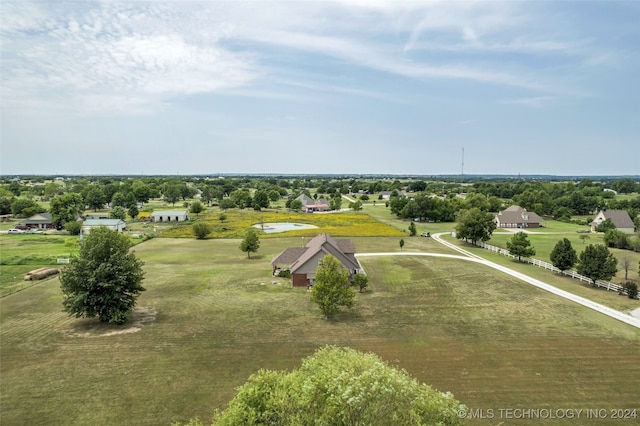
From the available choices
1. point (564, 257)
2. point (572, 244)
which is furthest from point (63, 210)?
point (572, 244)

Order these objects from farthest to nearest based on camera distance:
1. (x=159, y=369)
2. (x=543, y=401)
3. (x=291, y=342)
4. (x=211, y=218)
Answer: (x=211, y=218) < (x=291, y=342) < (x=159, y=369) < (x=543, y=401)

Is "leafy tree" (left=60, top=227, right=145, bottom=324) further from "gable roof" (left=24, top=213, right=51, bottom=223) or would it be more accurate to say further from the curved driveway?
"gable roof" (left=24, top=213, right=51, bottom=223)

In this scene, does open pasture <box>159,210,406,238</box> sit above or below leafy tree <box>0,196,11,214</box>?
below

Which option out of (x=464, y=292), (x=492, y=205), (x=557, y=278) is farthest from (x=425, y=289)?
(x=492, y=205)

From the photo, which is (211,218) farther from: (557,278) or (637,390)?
(637,390)

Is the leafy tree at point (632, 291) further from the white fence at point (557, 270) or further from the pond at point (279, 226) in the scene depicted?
the pond at point (279, 226)

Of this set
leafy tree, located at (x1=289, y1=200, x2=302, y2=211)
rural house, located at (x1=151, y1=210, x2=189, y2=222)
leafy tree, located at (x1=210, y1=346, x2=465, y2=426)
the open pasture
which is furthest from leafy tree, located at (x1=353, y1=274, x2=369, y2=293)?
leafy tree, located at (x1=289, y1=200, x2=302, y2=211)

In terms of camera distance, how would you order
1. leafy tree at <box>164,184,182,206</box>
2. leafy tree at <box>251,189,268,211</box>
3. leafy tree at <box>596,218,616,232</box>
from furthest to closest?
leafy tree at <box>164,184,182,206</box>, leafy tree at <box>251,189,268,211</box>, leafy tree at <box>596,218,616,232</box>

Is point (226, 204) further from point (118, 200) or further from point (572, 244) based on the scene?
point (572, 244)
